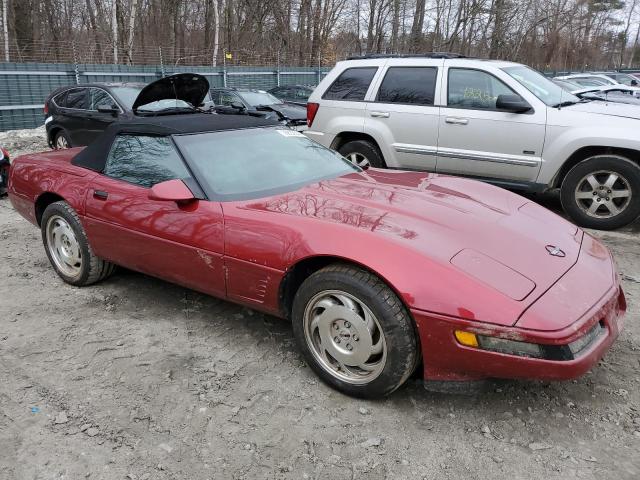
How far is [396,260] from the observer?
2488mm

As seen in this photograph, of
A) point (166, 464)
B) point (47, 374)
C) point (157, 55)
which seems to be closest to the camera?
point (166, 464)

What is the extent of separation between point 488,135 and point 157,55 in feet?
66.4

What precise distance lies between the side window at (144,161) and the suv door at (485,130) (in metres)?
3.78

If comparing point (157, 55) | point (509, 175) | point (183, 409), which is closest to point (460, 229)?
point (183, 409)

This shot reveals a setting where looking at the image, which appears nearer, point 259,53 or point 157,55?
point 157,55

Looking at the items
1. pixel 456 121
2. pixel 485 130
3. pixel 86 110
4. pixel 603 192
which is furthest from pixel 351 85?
pixel 86 110

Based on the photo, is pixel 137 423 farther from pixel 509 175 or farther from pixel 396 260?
pixel 509 175

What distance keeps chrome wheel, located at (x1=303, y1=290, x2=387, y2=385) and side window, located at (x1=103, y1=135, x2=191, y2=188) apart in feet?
4.34

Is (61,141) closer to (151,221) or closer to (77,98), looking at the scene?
(77,98)

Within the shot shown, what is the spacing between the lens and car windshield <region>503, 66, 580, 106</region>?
5896 mm

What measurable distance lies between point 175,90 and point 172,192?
2454 millimetres

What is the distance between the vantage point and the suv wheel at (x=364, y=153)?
674cm

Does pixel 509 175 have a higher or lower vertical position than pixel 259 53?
lower

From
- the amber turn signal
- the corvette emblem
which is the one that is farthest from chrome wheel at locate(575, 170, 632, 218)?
the amber turn signal
